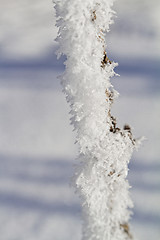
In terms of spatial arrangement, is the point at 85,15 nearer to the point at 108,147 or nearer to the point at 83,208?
the point at 108,147

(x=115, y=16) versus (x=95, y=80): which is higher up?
(x=115, y=16)

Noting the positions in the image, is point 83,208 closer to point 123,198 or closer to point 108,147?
point 123,198

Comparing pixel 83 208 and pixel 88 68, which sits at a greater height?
pixel 88 68

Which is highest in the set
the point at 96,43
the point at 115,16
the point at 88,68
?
the point at 115,16

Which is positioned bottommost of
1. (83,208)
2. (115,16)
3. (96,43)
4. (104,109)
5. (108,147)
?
(83,208)

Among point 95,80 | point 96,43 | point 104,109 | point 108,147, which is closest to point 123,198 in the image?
point 108,147

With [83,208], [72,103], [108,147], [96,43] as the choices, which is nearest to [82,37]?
[96,43]
